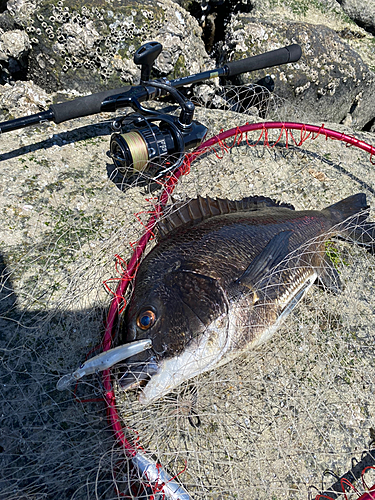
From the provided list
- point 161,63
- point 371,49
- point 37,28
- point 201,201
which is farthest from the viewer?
point 371,49

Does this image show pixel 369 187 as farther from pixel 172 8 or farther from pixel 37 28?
pixel 37 28

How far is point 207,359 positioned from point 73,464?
2.92ft

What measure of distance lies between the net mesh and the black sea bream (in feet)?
0.64

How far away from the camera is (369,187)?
3.25 meters

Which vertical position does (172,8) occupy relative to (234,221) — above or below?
above

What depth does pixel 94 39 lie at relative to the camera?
12.0 ft

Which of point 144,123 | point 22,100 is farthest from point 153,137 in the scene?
point 22,100

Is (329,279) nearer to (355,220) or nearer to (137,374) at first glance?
(355,220)

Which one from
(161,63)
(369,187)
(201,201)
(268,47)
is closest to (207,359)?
(201,201)

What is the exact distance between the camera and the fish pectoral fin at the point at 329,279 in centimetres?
244

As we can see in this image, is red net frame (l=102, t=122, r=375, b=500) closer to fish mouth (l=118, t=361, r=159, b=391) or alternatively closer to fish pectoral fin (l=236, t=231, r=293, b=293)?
fish mouth (l=118, t=361, r=159, b=391)

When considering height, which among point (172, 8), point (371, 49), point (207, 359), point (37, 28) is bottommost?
point (207, 359)

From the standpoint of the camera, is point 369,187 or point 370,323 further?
point 369,187

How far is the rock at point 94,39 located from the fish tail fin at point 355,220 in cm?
248
